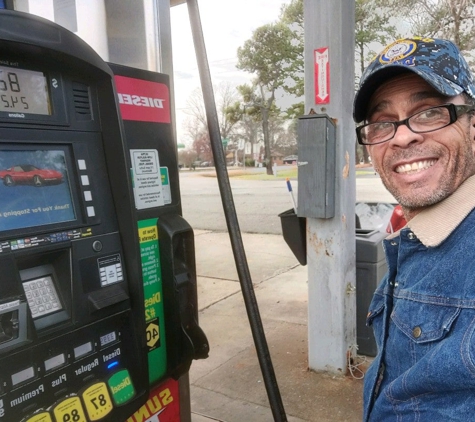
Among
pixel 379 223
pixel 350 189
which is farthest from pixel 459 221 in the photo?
pixel 379 223

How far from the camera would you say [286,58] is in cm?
2366

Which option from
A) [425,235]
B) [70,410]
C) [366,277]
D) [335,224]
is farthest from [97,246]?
[366,277]

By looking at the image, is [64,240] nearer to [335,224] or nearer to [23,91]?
[23,91]

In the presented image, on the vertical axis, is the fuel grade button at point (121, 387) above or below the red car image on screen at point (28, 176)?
below

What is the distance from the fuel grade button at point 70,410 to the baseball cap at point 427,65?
4.13 feet

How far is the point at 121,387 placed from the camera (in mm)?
1559

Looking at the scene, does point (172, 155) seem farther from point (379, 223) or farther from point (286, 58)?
point (286, 58)

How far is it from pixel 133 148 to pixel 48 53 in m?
0.49

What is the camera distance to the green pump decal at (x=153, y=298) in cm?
182

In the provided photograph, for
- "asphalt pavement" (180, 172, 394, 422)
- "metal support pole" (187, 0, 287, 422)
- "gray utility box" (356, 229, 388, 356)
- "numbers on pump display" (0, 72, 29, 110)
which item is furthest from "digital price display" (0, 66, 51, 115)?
"gray utility box" (356, 229, 388, 356)

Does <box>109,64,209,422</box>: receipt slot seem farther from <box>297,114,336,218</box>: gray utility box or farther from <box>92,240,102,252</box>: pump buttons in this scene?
<box>297,114,336,218</box>: gray utility box

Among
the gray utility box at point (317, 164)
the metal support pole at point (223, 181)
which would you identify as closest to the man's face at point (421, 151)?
the metal support pole at point (223, 181)

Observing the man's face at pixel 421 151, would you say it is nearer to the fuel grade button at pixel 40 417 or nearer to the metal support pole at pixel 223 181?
the metal support pole at pixel 223 181

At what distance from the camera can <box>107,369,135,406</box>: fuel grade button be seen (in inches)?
60.3
